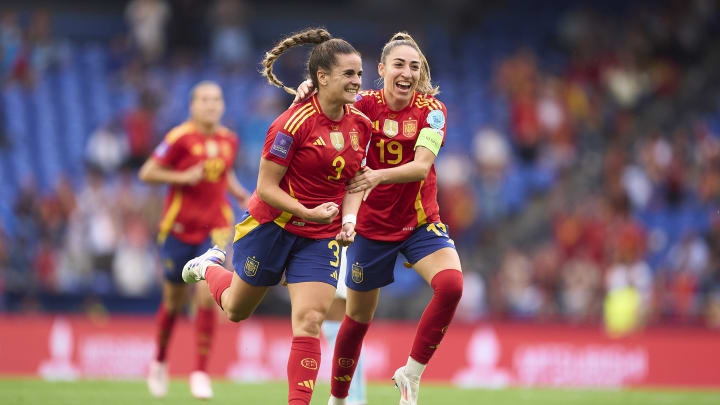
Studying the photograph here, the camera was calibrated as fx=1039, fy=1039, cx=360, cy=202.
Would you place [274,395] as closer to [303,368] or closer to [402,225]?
[402,225]

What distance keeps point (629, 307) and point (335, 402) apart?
8.76 metres

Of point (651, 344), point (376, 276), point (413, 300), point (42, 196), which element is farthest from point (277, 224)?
point (42, 196)

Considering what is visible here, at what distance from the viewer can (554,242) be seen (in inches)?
720

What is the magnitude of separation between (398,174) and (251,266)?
1.25 metres

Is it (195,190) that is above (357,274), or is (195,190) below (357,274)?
above

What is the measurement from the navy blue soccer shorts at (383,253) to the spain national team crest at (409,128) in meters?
0.75

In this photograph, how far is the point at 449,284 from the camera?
25.4 feet

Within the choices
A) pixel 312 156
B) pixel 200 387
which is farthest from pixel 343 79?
pixel 200 387

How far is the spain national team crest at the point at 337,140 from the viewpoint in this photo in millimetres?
7137

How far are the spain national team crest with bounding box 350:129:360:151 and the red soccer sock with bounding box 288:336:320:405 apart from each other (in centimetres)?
136

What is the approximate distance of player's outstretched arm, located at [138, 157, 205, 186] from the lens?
10.4m

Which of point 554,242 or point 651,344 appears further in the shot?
point 554,242

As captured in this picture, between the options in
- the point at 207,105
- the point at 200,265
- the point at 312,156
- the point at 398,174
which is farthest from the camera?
the point at 207,105

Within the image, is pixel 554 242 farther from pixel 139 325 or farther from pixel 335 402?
pixel 335 402
